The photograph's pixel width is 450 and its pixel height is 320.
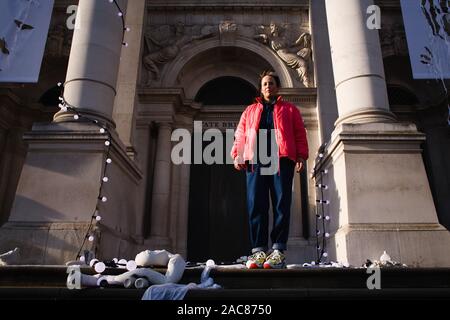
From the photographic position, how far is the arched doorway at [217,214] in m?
12.3

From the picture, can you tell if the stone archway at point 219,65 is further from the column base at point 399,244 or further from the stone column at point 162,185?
the column base at point 399,244

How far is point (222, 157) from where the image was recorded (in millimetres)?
13336

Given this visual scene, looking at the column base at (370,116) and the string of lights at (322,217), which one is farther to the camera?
the string of lights at (322,217)

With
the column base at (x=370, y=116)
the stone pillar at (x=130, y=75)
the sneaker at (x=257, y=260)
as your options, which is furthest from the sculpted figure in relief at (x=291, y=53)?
the sneaker at (x=257, y=260)

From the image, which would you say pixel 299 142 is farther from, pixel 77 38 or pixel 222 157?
pixel 222 157

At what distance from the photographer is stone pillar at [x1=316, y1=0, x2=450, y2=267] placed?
6277 millimetres

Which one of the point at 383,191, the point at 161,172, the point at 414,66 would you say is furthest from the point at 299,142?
the point at 161,172

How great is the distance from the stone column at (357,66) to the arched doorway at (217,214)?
18.5 ft

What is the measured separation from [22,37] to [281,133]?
23.7 feet

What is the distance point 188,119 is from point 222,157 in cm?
177

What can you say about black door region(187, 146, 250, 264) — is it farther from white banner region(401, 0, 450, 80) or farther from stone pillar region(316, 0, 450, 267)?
white banner region(401, 0, 450, 80)

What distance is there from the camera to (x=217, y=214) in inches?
499

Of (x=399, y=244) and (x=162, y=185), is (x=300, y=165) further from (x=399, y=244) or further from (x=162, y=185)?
(x=162, y=185)
